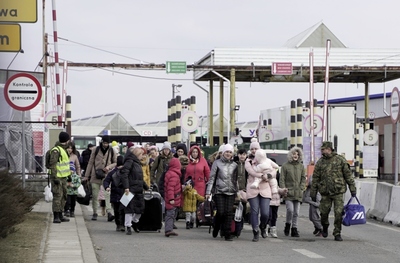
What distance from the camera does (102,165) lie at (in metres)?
20.8

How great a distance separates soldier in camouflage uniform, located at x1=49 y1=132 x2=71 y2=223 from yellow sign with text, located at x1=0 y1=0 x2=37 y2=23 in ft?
11.4

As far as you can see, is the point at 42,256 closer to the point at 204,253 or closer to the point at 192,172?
the point at 204,253

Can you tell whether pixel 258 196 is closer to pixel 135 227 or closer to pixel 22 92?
pixel 135 227

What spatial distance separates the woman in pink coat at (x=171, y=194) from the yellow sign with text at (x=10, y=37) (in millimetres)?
3828

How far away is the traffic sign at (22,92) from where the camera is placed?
19000mm

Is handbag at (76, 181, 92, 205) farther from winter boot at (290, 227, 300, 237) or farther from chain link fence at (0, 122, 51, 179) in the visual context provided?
winter boot at (290, 227, 300, 237)

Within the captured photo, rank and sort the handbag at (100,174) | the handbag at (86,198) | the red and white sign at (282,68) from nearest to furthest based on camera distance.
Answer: the handbag at (100,174), the handbag at (86,198), the red and white sign at (282,68)

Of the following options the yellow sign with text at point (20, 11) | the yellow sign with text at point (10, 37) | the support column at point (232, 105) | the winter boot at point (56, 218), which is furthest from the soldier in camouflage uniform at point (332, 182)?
the support column at point (232, 105)

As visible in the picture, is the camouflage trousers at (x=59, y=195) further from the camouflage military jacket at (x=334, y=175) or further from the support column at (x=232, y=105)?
the support column at (x=232, y=105)

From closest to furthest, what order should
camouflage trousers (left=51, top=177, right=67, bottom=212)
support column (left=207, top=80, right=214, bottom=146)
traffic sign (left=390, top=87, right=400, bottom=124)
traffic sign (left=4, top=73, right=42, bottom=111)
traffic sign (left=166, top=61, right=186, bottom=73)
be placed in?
1. camouflage trousers (left=51, top=177, right=67, bottom=212)
2. traffic sign (left=4, top=73, right=42, bottom=111)
3. traffic sign (left=390, top=87, right=400, bottom=124)
4. traffic sign (left=166, top=61, right=186, bottom=73)
5. support column (left=207, top=80, right=214, bottom=146)

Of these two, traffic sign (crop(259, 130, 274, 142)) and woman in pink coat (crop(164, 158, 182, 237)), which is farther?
traffic sign (crop(259, 130, 274, 142))

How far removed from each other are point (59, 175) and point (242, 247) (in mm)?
4632

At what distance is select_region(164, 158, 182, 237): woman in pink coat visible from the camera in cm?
1681

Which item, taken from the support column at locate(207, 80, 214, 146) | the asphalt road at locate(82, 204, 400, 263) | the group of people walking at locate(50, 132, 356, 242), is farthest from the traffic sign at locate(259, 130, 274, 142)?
the group of people walking at locate(50, 132, 356, 242)
